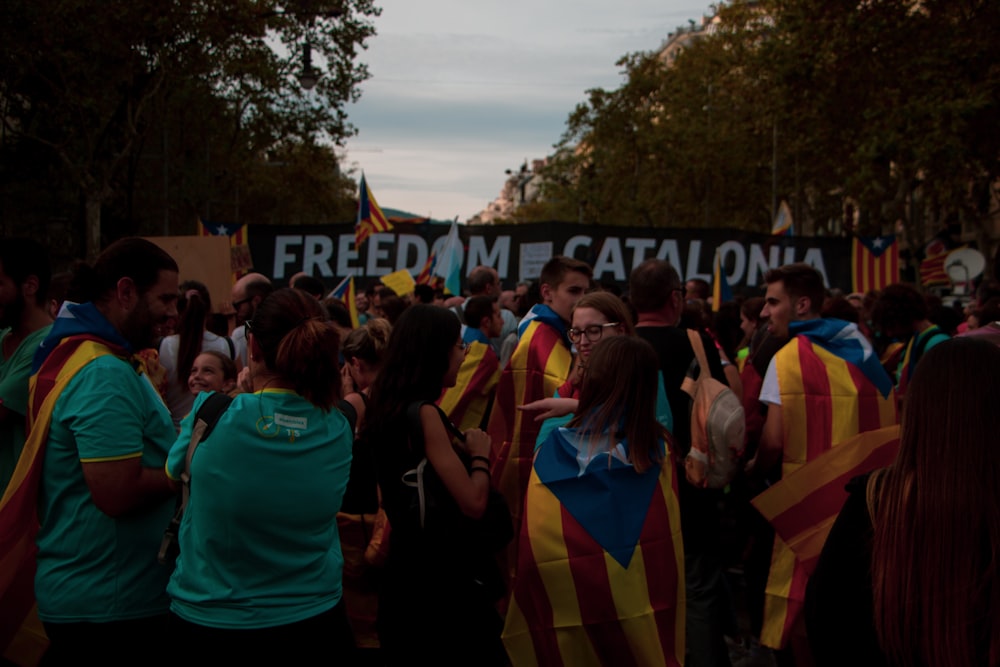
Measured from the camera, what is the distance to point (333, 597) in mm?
2986

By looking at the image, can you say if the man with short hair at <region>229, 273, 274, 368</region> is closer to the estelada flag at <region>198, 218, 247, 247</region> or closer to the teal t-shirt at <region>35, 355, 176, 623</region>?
the teal t-shirt at <region>35, 355, 176, 623</region>

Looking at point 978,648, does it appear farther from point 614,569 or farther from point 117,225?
point 117,225

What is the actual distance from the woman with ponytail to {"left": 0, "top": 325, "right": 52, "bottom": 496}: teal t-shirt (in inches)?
46.3

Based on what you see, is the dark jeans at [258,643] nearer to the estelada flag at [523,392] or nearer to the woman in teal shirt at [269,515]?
the woman in teal shirt at [269,515]

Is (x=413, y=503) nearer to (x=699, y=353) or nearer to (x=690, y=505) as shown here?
(x=690, y=505)

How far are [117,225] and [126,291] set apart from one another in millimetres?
26478

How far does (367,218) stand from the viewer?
1407 centimetres

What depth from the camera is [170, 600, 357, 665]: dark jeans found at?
279cm

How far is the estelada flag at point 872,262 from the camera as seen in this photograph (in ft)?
50.3

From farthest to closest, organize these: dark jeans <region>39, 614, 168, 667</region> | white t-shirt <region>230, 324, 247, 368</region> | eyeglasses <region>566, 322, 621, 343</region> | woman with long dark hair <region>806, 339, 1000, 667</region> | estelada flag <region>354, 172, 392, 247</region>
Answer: estelada flag <region>354, 172, 392, 247</region> < white t-shirt <region>230, 324, 247, 368</region> < eyeglasses <region>566, 322, 621, 343</region> < dark jeans <region>39, 614, 168, 667</region> < woman with long dark hair <region>806, 339, 1000, 667</region>

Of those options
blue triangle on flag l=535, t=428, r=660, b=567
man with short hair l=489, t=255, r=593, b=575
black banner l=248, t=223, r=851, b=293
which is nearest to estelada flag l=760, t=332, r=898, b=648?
man with short hair l=489, t=255, r=593, b=575

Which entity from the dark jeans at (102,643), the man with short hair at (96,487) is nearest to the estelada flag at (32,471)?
the man with short hair at (96,487)

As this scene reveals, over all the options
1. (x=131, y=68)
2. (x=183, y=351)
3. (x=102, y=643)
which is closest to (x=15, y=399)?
(x=102, y=643)

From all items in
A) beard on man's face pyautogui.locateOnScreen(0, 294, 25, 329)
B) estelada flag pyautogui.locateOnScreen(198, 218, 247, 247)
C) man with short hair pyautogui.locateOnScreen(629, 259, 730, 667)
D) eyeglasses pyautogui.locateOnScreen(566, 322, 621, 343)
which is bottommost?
man with short hair pyautogui.locateOnScreen(629, 259, 730, 667)
